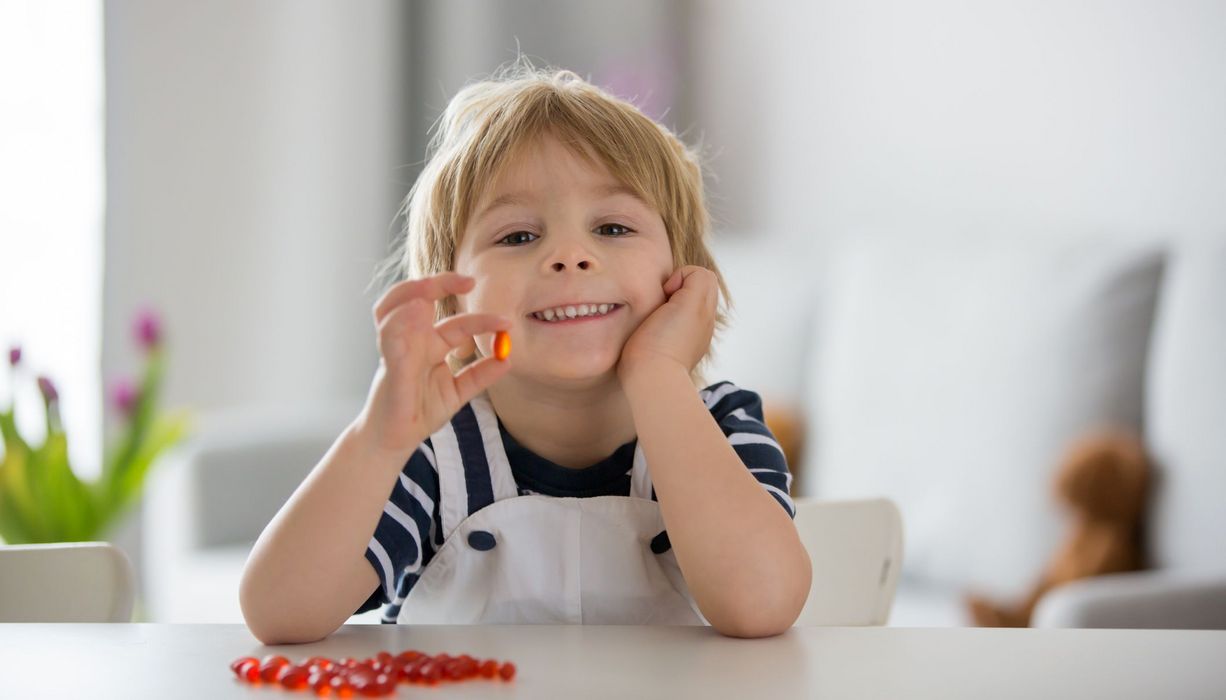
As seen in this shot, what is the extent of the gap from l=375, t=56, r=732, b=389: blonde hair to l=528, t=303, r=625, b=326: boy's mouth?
104 mm

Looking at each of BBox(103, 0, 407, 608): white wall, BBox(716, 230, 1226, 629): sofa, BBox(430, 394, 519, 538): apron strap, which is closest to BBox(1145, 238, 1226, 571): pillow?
BBox(716, 230, 1226, 629): sofa

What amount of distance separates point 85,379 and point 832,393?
1.71m

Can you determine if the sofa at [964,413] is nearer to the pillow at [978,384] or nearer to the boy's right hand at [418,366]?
the pillow at [978,384]

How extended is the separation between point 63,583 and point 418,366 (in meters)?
0.30

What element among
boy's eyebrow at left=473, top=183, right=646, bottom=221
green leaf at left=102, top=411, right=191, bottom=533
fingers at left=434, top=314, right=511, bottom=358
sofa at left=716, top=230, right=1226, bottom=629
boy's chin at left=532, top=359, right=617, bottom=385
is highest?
boy's eyebrow at left=473, top=183, right=646, bottom=221

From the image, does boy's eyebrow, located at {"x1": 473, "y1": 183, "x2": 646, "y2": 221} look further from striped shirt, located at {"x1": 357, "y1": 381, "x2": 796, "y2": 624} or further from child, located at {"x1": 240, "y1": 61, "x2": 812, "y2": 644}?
striped shirt, located at {"x1": 357, "y1": 381, "x2": 796, "y2": 624}

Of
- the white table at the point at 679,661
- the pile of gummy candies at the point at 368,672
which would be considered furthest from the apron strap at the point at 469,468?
the pile of gummy candies at the point at 368,672

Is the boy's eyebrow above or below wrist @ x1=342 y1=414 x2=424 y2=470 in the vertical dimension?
above

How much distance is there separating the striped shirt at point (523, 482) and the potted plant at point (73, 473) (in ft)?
4.64

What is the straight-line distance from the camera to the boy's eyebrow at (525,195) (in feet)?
3.13

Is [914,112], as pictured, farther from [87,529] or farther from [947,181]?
[87,529]

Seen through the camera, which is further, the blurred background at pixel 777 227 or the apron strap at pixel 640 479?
the blurred background at pixel 777 227

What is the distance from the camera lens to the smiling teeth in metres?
0.92

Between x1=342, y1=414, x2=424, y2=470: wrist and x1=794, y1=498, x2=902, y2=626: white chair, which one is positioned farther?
x1=794, y1=498, x2=902, y2=626: white chair
